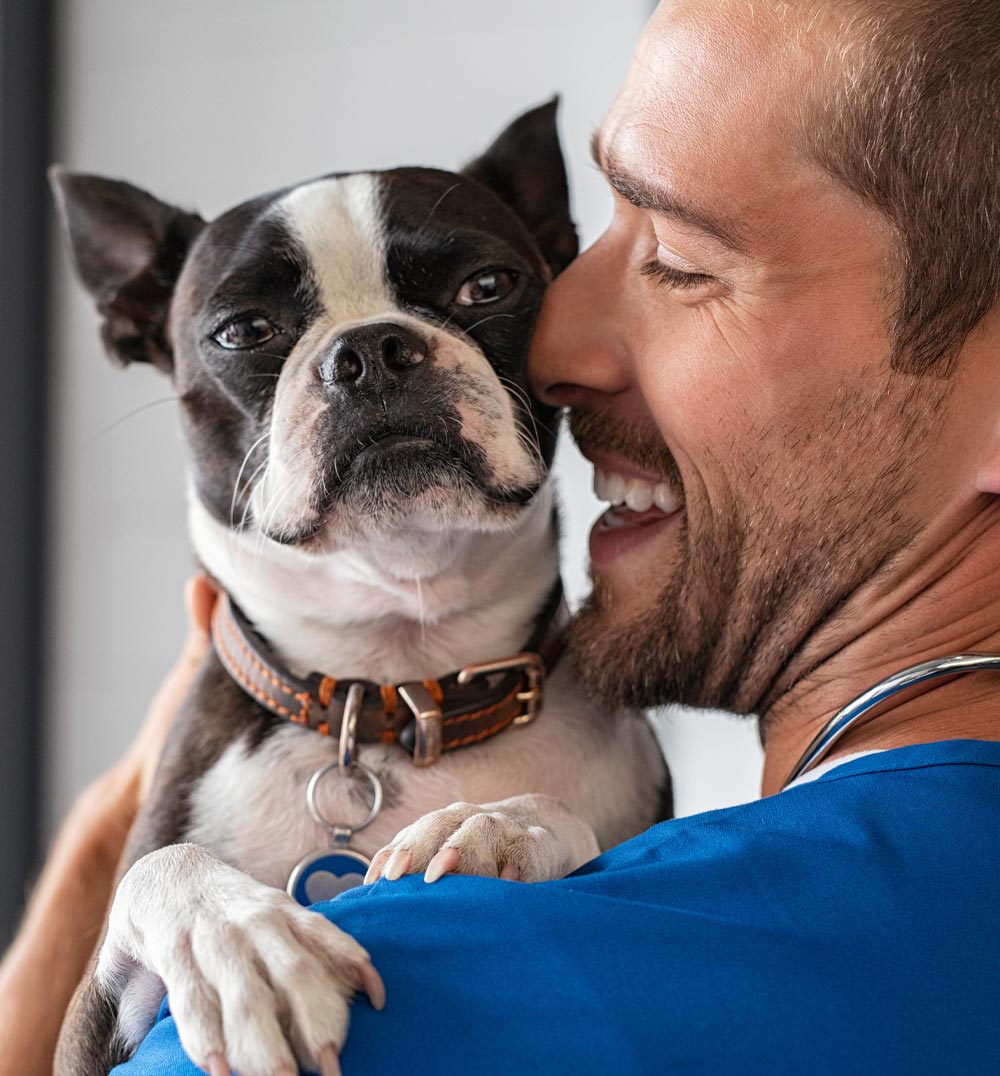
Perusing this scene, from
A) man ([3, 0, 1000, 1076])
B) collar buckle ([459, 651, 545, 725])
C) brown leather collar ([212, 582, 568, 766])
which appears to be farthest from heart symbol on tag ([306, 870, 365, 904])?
man ([3, 0, 1000, 1076])

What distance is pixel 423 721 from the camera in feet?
5.48

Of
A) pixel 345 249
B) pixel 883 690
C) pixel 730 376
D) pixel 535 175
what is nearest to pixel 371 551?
pixel 345 249

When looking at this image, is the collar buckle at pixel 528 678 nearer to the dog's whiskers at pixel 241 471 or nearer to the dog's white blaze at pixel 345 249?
the dog's whiskers at pixel 241 471

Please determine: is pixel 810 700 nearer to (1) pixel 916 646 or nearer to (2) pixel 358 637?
(1) pixel 916 646

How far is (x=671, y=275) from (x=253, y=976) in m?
1.05

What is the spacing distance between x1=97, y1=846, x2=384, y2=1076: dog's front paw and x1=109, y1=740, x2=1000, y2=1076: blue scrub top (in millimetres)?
27

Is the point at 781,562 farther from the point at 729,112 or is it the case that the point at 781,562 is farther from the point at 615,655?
the point at 729,112

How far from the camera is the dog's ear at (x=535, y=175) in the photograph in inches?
86.0

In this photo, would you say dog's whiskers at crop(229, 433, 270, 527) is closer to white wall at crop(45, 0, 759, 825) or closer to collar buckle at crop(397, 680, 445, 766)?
collar buckle at crop(397, 680, 445, 766)

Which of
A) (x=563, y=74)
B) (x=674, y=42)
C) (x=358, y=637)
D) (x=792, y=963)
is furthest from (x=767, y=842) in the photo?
(x=563, y=74)

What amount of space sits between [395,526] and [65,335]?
2.71m

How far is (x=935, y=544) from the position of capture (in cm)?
148

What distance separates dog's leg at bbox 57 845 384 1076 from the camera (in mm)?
938

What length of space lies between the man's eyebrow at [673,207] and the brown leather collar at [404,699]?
26.0 inches
